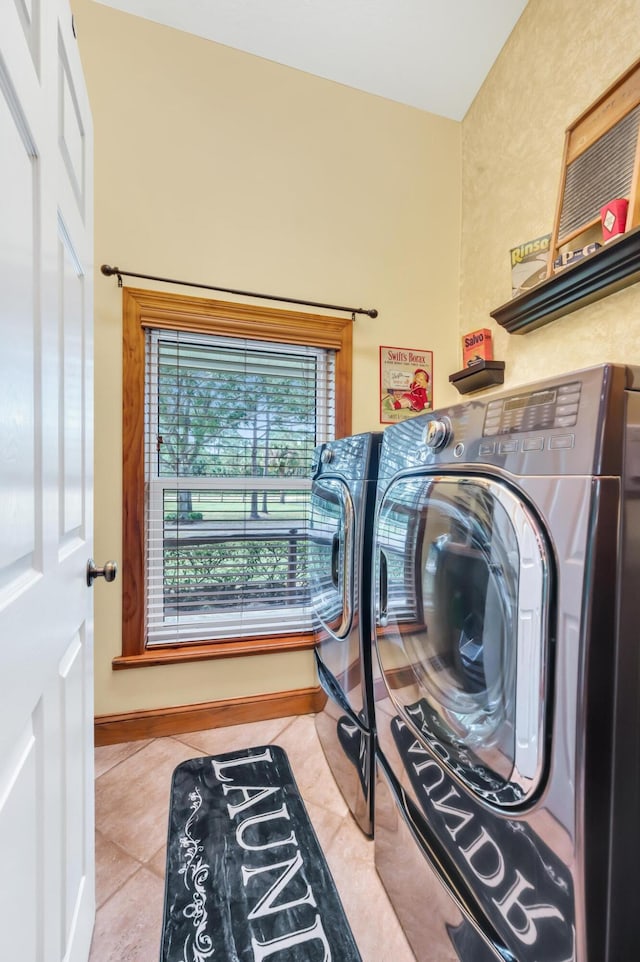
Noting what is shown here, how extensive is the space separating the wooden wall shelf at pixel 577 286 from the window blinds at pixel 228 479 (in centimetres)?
92

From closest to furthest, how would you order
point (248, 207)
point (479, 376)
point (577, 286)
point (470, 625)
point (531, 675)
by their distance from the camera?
point (531, 675) < point (470, 625) < point (577, 286) < point (248, 207) < point (479, 376)

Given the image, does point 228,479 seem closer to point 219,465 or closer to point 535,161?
point 219,465

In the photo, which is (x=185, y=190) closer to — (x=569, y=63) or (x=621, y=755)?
(x=569, y=63)

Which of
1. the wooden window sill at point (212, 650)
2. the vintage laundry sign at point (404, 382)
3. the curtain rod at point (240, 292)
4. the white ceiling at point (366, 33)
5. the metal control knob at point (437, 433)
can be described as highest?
the white ceiling at point (366, 33)

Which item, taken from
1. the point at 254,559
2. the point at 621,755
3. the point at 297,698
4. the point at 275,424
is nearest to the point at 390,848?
the point at 621,755

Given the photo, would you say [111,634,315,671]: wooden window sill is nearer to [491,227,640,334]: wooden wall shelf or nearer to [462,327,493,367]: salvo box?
[462,327,493,367]: salvo box

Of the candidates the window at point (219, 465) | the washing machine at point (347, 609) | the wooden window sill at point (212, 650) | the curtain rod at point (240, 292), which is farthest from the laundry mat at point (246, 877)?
the curtain rod at point (240, 292)

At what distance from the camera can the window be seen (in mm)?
1893

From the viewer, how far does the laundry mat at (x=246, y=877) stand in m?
1.05

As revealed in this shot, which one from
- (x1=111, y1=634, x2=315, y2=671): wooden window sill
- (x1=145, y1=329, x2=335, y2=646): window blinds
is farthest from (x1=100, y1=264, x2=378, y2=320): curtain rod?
(x1=111, y1=634, x2=315, y2=671): wooden window sill

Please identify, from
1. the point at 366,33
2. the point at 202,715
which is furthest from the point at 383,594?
the point at 366,33

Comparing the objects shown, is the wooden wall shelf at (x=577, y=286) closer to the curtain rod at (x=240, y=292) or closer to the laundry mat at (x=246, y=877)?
the curtain rod at (x=240, y=292)

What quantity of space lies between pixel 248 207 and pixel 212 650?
215 cm

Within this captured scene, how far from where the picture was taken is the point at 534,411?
0.69 m
